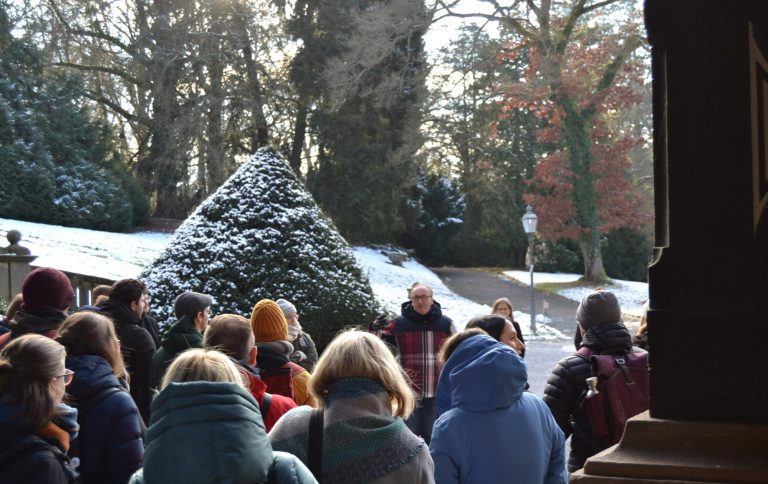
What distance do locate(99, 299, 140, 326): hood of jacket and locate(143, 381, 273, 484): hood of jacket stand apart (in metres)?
3.93

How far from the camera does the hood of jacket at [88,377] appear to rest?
13.7 ft

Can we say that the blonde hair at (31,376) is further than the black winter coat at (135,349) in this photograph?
No

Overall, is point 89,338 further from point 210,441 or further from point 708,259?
point 708,259

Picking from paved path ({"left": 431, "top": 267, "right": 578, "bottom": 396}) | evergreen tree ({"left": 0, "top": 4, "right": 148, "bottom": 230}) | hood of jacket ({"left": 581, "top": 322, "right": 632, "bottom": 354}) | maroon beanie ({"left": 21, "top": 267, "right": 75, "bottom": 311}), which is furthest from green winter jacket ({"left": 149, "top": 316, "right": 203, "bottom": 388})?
evergreen tree ({"left": 0, "top": 4, "right": 148, "bottom": 230})

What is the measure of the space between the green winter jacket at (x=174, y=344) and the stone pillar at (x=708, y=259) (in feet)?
11.1

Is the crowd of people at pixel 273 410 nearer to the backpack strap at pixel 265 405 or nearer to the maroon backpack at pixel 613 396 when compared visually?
the backpack strap at pixel 265 405

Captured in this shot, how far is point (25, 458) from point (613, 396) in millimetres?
2735

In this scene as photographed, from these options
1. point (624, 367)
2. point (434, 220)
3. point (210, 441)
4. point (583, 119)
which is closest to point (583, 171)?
point (583, 119)

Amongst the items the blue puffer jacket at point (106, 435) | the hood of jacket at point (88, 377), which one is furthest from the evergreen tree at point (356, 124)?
the blue puffer jacket at point (106, 435)

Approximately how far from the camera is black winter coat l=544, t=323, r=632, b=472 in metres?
4.99

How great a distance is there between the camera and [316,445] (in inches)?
133

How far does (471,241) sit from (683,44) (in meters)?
43.5

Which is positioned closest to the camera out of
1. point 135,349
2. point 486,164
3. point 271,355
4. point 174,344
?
point 271,355

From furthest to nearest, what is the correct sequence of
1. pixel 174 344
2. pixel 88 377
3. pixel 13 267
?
pixel 13 267, pixel 174 344, pixel 88 377
